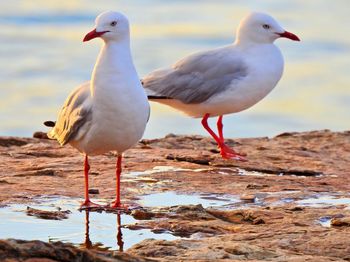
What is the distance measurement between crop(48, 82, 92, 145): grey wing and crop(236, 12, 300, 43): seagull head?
3.16 m

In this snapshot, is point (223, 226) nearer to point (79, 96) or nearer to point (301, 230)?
point (301, 230)

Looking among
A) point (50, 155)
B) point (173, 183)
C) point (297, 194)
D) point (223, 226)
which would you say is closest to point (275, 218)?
point (223, 226)

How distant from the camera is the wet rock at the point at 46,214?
668 cm

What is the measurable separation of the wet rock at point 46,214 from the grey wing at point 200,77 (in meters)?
3.81

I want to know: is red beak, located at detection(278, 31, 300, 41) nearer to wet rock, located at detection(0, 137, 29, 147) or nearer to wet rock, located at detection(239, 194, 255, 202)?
wet rock, located at detection(0, 137, 29, 147)

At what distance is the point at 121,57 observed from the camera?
7.39 m

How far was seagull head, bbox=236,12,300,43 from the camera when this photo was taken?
10.6 m

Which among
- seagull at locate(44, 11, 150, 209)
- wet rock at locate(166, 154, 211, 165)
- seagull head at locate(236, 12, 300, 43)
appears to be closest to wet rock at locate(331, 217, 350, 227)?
seagull at locate(44, 11, 150, 209)

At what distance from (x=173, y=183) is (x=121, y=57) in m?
1.14

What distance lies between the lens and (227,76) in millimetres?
10312

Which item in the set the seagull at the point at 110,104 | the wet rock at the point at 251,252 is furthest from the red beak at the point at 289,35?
the wet rock at the point at 251,252

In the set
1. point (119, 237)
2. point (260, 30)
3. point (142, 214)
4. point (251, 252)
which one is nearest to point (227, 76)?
point (260, 30)

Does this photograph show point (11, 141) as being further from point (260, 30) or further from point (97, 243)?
point (97, 243)

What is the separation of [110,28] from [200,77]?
122 inches
